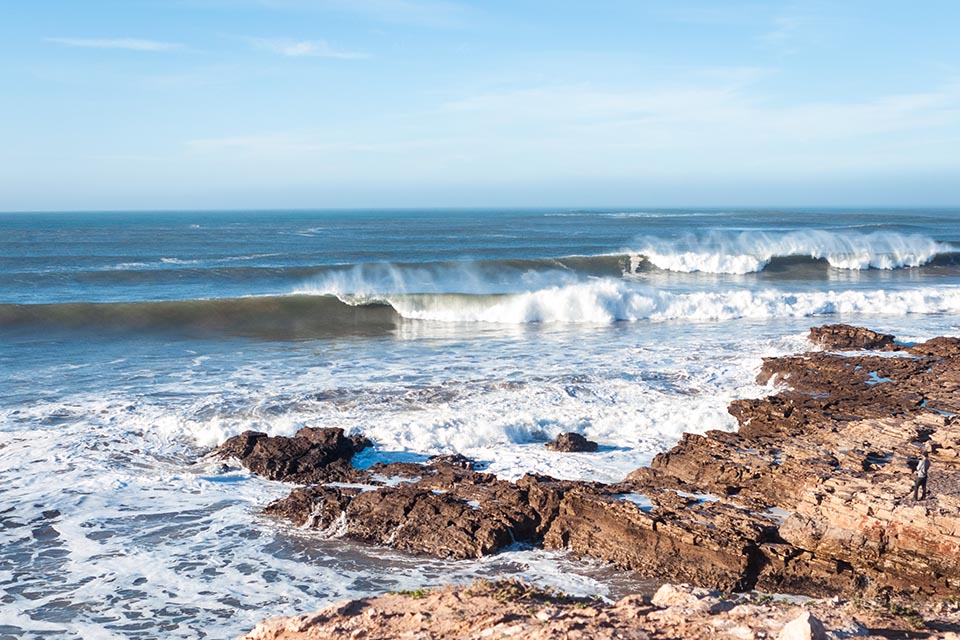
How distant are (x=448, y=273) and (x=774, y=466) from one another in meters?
27.0

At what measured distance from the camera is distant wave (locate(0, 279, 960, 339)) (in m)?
22.7

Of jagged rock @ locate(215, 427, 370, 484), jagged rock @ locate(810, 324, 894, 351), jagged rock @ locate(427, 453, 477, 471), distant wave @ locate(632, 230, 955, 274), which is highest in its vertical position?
distant wave @ locate(632, 230, 955, 274)

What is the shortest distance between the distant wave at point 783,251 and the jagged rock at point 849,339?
70.3 ft

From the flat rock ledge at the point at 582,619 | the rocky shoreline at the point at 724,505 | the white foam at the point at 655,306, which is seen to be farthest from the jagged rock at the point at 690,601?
the white foam at the point at 655,306

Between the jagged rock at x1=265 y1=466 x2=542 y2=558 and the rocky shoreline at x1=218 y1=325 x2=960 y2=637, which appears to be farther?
the jagged rock at x1=265 y1=466 x2=542 y2=558

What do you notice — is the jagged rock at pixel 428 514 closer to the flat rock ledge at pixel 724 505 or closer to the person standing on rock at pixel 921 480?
the flat rock ledge at pixel 724 505

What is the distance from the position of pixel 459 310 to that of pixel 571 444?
591 inches

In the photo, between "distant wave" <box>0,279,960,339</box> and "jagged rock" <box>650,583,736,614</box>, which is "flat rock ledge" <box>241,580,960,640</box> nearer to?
"jagged rock" <box>650,583,736,614</box>

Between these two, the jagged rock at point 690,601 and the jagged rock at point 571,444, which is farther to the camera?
the jagged rock at point 571,444

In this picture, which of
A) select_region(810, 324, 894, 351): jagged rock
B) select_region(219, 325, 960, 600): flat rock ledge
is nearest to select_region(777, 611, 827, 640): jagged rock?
select_region(219, 325, 960, 600): flat rock ledge

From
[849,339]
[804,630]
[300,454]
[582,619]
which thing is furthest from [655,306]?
[804,630]

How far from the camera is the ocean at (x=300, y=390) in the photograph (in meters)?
7.24

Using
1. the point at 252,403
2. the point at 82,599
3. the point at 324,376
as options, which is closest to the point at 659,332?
the point at 324,376

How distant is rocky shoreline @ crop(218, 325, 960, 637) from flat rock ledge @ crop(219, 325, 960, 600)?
0.01 meters
